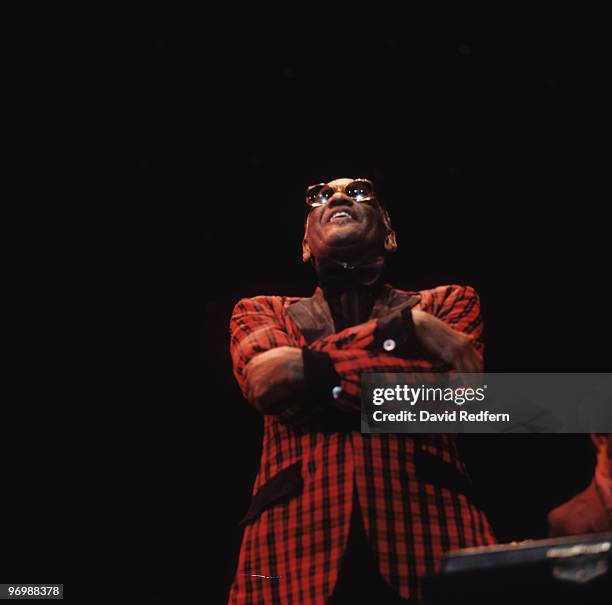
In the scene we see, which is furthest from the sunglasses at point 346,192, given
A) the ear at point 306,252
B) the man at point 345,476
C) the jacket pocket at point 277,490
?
the jacket pocket at point 277,490

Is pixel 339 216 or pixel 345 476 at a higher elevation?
pixel 339 216

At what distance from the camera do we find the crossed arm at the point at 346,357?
2533 millimetres

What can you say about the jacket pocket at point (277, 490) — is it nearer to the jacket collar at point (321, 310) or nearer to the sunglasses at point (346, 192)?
the jacket collar at point (321, 310)

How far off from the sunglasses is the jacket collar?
0.31m

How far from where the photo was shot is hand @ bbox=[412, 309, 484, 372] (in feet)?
8.52

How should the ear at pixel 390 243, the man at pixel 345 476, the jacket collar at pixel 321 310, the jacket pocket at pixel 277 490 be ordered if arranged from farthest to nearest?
the ear at pixel 390 243
the jacket collar at pixel 321 310
the jacket pocket at pixel 277 490
the man at pixel 345 476

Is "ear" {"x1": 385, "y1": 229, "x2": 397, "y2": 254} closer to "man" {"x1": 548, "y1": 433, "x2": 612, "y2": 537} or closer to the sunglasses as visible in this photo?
the sunglasses

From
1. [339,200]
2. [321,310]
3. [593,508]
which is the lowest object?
[593,508]

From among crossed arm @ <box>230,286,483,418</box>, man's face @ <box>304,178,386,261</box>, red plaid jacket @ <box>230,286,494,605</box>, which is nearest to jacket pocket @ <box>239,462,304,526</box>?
red plaid jacket @ <box>230,286,494,605</box>

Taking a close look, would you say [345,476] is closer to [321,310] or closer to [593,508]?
[321,310]

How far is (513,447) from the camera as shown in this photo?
9.70 feet

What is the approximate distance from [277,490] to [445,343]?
2.16 feet

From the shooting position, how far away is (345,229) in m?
2.91

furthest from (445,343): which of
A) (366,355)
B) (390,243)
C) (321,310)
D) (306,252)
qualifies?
(306,252)
